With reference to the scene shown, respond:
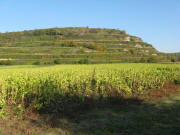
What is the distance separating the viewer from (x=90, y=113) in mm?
7801

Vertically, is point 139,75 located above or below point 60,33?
below

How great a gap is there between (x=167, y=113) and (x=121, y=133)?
2.97m

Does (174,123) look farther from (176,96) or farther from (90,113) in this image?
(176,96)

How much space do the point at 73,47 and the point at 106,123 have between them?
2798 inches

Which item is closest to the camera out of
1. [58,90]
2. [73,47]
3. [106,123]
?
→ [106,123]

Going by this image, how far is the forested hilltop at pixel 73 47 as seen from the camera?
57.5 m

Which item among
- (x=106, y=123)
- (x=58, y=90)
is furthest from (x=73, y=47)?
(x=106, y=123)

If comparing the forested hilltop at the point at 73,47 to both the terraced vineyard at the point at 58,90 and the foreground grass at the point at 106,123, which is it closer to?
the terraced vineyard at the point at 58,90

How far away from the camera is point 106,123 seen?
262 inches

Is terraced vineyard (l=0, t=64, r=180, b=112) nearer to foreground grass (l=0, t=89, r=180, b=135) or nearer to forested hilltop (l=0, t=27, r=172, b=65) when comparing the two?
foreground grass (l=0, t=89, r=180, b=135)

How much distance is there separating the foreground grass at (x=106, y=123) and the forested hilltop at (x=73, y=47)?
41.5 m

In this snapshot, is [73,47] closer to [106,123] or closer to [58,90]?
[58,90]

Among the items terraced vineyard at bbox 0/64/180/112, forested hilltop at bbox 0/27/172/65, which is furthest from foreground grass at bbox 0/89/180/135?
forested hilltop at bbox 0/27/172/65

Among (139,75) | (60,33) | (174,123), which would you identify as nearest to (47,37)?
(60,33)
